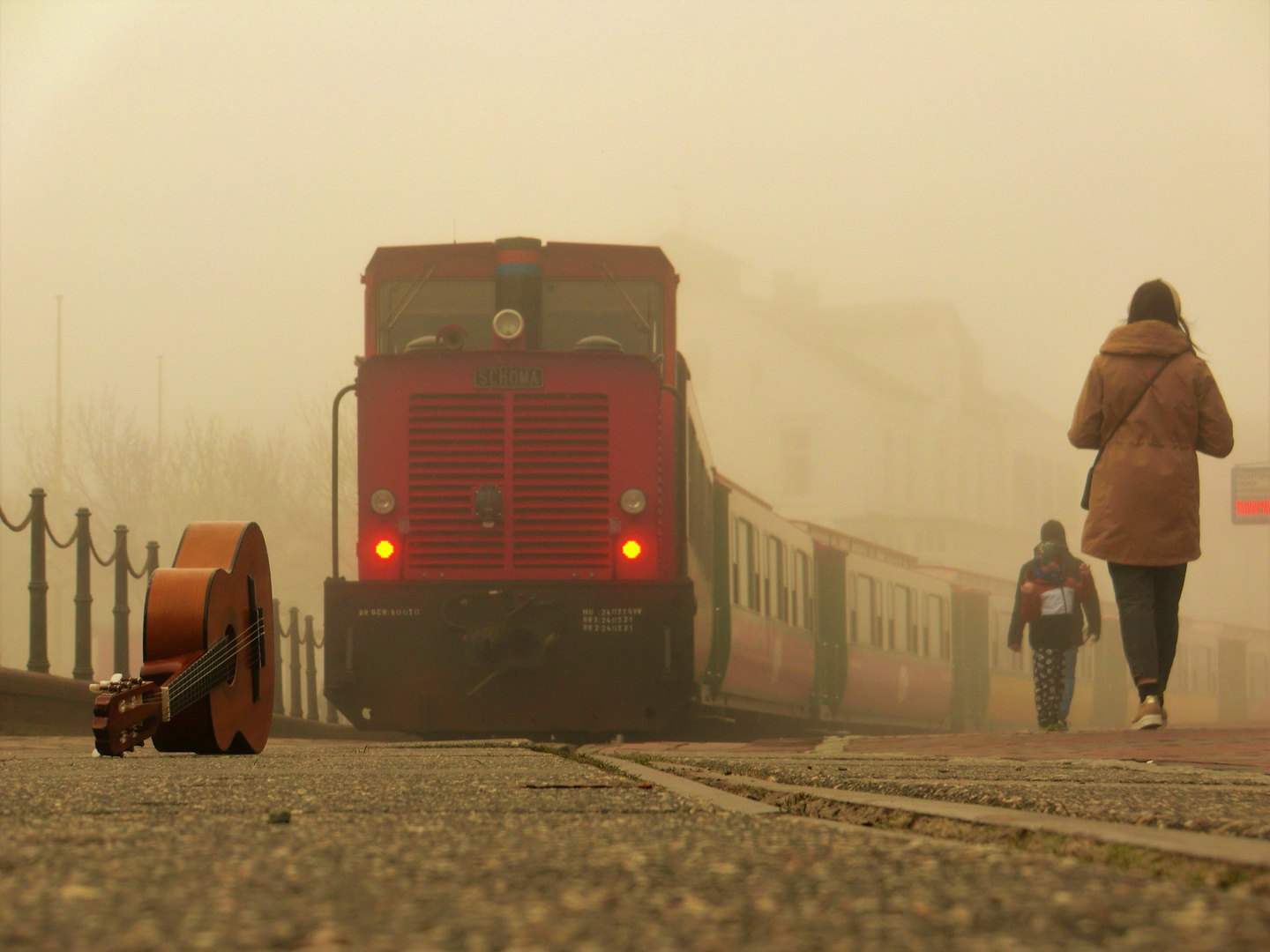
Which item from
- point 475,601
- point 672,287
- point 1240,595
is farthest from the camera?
point 1240,595

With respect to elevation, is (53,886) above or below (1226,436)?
below

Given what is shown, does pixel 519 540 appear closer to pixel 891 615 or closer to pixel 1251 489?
pixel 891 615

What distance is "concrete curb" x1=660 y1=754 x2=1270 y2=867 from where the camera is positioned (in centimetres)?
152

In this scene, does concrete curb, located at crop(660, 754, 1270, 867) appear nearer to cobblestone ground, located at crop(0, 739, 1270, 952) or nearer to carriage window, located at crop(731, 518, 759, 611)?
cobblestone ground, located at crop(0, 739, 1270, 952)

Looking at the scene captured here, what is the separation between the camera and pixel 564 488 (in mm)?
9758

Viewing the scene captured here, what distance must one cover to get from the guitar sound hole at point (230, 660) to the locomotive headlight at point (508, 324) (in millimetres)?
5218

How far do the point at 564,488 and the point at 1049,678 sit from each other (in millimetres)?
3233

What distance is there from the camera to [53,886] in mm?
1360

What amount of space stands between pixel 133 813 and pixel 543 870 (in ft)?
3.40

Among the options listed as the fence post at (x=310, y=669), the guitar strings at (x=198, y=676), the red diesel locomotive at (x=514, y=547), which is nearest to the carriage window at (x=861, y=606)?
the fence post at (x=310, y=669)

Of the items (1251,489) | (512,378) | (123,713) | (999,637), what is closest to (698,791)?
(123,713)

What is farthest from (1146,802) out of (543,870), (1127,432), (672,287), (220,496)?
(220,496)

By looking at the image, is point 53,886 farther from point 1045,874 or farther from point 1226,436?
point 1226,436

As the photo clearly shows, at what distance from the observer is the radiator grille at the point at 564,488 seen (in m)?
9.75
